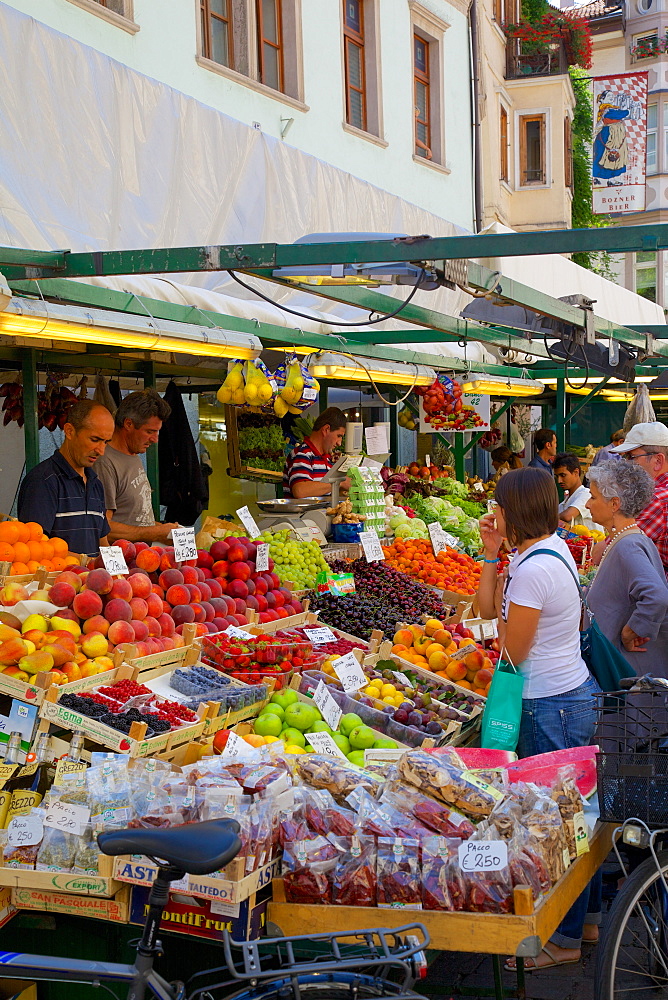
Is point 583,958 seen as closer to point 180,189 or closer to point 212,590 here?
point 212,590

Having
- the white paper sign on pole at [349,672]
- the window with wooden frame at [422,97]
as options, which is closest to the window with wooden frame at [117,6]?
the white paper sign on pole at [349,672]

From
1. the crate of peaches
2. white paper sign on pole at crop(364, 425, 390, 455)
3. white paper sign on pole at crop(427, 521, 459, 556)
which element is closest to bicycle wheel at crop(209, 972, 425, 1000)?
the crate of peaches

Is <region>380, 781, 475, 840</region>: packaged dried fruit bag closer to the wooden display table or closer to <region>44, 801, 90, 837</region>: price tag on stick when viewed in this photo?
the wooden display table

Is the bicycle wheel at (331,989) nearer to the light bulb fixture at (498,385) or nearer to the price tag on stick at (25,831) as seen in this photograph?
the price tag on stick at (25,831)

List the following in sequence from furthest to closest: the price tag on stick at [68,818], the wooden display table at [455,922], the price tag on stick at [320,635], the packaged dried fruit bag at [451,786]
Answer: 1. the price tag on stick at [320,635]
2. the packaged dried fruit bag at [451,786]
3. the price tag on stick at [68,818]
4. the wooden display table at [455,922]

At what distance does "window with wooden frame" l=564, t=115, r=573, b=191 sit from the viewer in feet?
72.7

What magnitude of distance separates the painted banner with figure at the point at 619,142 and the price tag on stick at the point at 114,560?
13.9 meters

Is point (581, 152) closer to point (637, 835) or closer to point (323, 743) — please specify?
point (323, 743)

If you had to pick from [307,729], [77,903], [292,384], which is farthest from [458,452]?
[77,903]

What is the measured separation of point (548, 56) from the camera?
21.0 m

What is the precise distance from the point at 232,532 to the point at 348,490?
1920 mm

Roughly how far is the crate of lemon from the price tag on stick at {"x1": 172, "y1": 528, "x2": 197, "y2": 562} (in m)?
1.31

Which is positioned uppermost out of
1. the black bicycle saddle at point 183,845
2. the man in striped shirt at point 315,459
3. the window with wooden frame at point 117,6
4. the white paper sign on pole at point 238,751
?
the window with wooden frame at point 117,6

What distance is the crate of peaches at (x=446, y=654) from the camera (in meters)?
4.93
